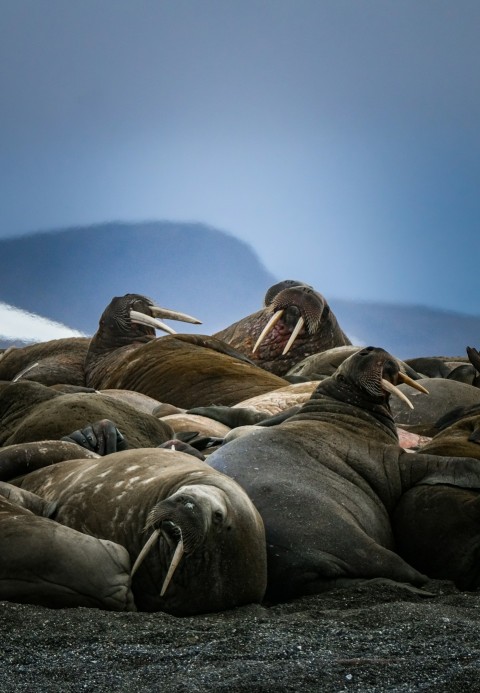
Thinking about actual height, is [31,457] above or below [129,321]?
Answer: above

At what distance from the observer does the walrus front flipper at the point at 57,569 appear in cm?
396

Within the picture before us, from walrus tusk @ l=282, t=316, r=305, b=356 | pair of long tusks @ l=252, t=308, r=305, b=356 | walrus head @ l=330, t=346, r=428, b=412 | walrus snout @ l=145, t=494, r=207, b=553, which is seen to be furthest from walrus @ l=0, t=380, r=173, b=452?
walrus tusk @ l=282, t=316, r=305, b=356

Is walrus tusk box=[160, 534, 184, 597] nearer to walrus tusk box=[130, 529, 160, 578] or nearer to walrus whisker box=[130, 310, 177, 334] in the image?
walrus tusk box=[130, 529, 160, 578]

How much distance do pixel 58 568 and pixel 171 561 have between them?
0.38 meters

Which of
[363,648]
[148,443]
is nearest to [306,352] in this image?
[148,443]

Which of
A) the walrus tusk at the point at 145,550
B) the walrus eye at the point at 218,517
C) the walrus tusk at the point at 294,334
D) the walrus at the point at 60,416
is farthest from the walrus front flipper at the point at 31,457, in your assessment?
the walrus tusk at the point at 294,334

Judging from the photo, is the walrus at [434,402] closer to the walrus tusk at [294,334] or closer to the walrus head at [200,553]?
the walrus tusk at [294,334]

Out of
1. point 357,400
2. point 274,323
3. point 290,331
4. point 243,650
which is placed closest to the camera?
point 243,650

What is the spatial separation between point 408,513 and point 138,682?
2673 millimetres

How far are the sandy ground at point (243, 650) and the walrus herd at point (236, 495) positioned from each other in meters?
0.19

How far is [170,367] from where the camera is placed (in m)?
10.6

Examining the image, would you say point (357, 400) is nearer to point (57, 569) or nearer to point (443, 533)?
point (443, 533)

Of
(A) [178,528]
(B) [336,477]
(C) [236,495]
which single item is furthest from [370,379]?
(A) [178,528]

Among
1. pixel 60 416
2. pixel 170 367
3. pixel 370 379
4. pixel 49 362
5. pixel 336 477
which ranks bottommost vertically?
pixel 49 362
